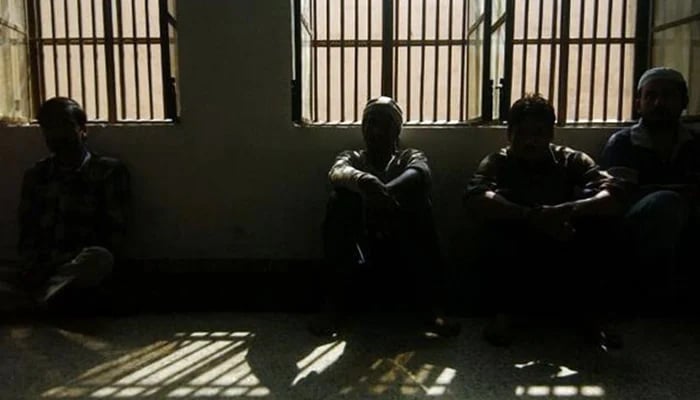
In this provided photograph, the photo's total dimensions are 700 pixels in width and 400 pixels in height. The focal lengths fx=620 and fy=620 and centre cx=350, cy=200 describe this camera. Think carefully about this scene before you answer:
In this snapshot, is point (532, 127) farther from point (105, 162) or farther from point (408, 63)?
point (105, 162)

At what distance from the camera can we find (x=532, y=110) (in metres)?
2.27

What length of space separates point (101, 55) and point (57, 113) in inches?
24.2

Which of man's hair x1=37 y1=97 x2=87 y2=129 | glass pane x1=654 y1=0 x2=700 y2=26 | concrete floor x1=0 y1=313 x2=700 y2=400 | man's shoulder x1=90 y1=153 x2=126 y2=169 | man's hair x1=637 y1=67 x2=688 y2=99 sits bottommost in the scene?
concrete floor x1=0 y1=313 x2=700 y2=400

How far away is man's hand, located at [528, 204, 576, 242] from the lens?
2.09m

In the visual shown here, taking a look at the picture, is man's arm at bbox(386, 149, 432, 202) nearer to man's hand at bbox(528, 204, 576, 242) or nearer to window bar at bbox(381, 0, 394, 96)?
man's hand at bbox(528, 204, 576, 242)

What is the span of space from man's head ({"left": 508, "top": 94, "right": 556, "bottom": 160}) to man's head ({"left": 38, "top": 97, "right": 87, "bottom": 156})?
173cm

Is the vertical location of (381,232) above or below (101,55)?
below

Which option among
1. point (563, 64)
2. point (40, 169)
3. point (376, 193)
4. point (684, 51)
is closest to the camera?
point (376, 193)

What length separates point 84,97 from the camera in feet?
9.89

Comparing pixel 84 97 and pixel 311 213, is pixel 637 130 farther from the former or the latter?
pixel 84 97

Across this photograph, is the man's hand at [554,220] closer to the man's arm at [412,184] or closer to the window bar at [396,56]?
the man's arm at [412,184]

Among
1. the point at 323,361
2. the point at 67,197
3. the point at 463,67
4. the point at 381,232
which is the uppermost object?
the point at 463,67

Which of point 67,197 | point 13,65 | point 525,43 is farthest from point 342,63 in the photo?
point 13,65

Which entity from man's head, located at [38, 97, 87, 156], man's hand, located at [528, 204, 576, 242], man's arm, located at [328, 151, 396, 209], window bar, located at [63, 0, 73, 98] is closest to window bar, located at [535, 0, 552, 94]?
man's hand, located at [528, 204, 576, 242]
